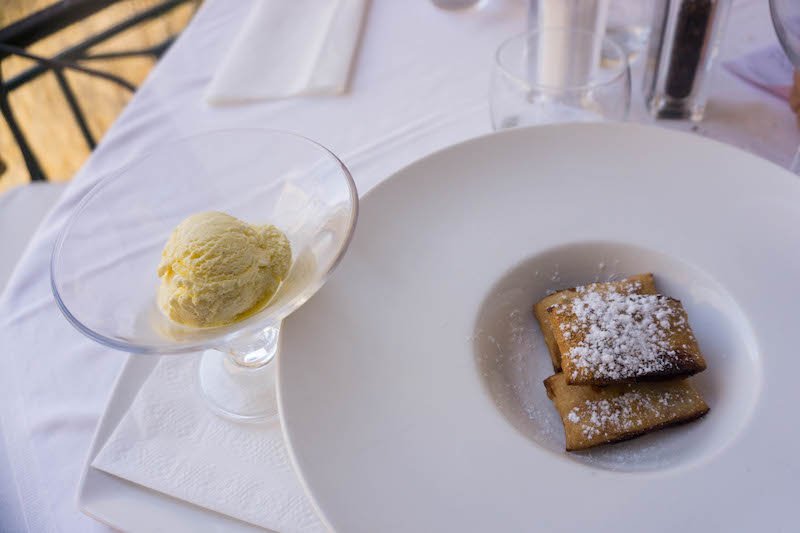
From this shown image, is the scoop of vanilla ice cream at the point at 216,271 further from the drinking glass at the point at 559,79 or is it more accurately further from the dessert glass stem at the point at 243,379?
the drinking glass at the point at 559,79

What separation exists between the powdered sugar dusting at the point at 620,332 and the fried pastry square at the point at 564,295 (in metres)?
0.01

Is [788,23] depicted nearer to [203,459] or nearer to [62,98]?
[203,459]

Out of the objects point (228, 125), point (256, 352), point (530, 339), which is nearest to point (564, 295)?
point (530, 339)

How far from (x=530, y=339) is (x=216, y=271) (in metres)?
0.37

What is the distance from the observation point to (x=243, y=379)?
68cm

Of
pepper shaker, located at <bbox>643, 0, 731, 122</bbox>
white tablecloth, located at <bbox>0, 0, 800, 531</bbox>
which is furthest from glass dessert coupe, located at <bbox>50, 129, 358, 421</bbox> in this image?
pepper shaker, located at <bbox>643, 0, 731, 122</bbox>

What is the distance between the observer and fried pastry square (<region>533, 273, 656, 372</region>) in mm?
685

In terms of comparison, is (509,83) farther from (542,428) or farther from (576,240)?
(542,428)

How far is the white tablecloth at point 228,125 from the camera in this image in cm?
67

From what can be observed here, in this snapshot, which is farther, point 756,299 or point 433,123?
point 433,123

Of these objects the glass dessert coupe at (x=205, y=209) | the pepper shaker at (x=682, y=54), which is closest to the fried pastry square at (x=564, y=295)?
the glass dessert coupe at (x=205, y=209)

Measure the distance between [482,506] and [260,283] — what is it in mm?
344

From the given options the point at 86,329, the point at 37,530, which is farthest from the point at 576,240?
the point at 37,530

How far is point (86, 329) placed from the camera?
1.97ft
